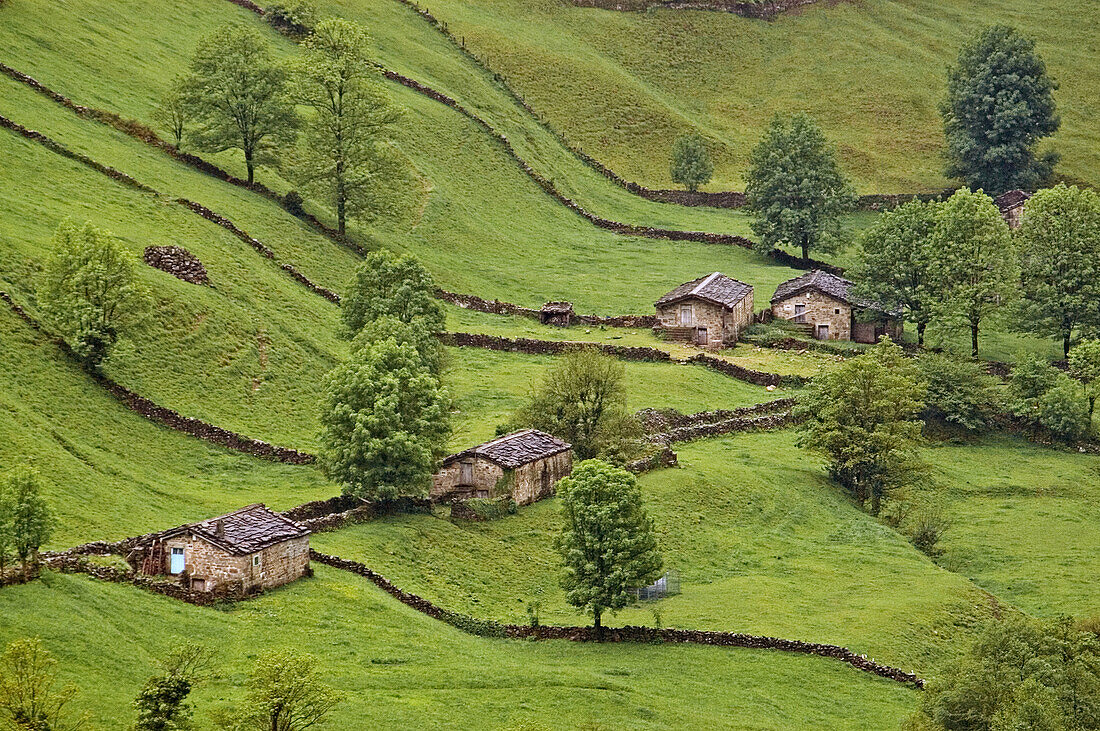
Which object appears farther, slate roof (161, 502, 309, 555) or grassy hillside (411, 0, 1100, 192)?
grassy hillside (411, 0, 1100, 192)

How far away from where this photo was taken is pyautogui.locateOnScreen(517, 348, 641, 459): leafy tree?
81.4 m

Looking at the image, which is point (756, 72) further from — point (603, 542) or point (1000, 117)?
point (603, 542)

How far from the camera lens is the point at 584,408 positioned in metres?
82.0

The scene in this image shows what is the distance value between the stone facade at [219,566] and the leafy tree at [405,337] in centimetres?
2163

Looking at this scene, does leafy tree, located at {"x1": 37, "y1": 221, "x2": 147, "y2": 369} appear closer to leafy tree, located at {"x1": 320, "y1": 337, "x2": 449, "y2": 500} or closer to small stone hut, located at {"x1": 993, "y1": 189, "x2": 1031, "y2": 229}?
leafy tree, located at {"x1": 320, "y1": 337, "x2": 449, "y2": 500}

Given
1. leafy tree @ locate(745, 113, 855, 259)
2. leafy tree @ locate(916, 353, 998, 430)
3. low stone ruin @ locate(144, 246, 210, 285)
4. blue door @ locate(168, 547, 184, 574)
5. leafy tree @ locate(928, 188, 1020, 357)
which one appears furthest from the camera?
leafy tree @ locate(745, 113, 855, 259)

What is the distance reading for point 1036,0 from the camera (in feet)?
652

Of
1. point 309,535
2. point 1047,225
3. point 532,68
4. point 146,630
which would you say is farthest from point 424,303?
point 532,68

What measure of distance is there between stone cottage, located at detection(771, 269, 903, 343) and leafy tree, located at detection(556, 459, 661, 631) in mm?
51531

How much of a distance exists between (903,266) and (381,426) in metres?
51.8

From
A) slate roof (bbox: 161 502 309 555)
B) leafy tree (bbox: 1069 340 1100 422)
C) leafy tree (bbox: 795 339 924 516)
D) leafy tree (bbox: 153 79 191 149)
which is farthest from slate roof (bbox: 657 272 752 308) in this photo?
slate roof (bbox: 161 502 309 555)

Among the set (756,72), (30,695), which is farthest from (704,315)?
(756,72)

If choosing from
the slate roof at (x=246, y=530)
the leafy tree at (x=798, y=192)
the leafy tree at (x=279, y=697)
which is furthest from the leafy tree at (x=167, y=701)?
the leafy tree at (x=798, y=192)

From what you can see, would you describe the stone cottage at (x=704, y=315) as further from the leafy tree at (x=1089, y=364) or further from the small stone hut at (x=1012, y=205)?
the small stone hut at (x=1012, y=205)
